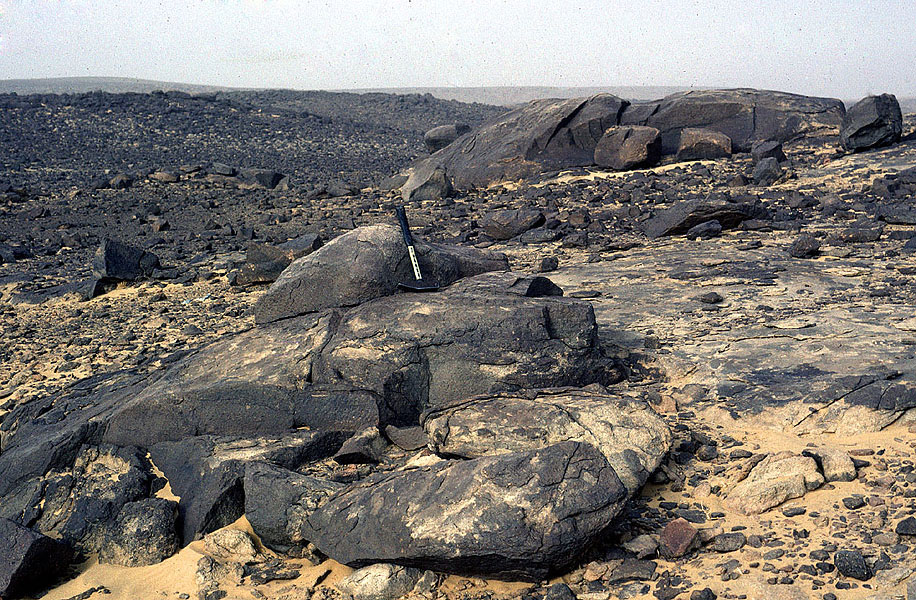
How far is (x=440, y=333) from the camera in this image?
4.47m

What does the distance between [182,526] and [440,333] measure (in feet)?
5.77

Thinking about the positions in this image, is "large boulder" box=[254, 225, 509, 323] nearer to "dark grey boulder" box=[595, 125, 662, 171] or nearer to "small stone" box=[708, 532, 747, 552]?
Answer: "small stone" box=[708, 532, 747, 552]

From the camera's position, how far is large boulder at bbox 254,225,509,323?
16.4 feet

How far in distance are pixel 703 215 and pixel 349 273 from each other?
5.06 metres

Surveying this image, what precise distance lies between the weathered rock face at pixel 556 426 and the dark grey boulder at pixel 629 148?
9.23 metres

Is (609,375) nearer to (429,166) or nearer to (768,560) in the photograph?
(768,560)

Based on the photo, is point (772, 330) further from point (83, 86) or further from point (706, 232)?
point (83, 86)

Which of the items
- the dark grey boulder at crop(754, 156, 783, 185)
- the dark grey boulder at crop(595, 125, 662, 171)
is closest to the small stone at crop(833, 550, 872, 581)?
the dark grey boulder at crop(754, 156, 783, 185)

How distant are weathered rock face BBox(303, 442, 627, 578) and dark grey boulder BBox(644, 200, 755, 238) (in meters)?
5.89

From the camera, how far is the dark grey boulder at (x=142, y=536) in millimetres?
3619

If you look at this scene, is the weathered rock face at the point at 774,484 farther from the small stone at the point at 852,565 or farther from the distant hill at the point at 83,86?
the distant hill at the point at 83,86

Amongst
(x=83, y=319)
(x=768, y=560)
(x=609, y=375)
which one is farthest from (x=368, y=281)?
(x=83, y=319)

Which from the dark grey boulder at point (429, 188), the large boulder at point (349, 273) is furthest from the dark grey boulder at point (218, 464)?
the dark grey boulder at point (429, 188)

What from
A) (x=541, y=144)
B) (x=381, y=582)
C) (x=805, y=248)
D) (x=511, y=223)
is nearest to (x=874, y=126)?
(x=541, y=144)
